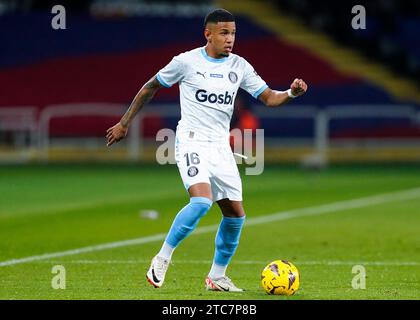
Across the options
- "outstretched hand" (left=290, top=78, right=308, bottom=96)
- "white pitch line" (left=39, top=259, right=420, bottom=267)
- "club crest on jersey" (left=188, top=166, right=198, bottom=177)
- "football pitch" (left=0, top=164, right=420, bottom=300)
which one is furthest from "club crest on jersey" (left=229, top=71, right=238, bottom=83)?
"white pitch line" (left=39, top=259, right=420, bottom=267)

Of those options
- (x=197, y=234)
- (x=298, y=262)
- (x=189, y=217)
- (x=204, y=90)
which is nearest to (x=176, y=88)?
(x=197, y=234)

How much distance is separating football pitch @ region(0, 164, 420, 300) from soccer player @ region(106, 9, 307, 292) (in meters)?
0.51

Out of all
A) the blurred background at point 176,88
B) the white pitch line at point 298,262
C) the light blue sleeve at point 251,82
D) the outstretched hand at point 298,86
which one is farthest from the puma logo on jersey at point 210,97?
the blurred background at point 176,88

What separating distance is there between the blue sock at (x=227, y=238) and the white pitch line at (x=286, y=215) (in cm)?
269

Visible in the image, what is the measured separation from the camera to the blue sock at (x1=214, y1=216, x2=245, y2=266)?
1103 cm

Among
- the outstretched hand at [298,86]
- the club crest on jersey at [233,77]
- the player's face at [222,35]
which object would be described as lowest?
the outstretched hand at [298,86]

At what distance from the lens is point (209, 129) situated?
10.9 metres

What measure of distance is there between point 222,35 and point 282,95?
2.60 ft

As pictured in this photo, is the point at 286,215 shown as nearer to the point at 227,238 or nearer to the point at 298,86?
the point at 227,238

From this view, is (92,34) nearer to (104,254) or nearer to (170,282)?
(104,254)

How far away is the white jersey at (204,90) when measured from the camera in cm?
1089

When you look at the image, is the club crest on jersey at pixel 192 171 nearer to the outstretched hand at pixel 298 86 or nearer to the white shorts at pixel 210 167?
the white shorts at pixel 210 167
